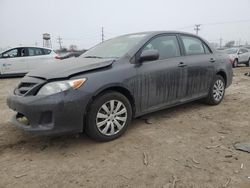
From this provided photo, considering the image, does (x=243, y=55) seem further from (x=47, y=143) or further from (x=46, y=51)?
(x=47, y=143)

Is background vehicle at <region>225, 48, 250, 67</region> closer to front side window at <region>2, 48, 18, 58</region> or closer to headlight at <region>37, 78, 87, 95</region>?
front side window at <region>2, 48, 18, 58</region>

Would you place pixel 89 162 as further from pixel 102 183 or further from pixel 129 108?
pixel 129 108

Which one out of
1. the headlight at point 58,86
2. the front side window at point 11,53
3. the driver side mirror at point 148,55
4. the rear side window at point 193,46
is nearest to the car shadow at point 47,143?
the headlight at point 58,86

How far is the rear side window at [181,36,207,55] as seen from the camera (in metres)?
4.53

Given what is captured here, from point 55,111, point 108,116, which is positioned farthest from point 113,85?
point 55,111

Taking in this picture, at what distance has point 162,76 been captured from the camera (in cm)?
391

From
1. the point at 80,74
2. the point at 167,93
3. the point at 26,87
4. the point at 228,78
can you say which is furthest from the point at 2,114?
the point at 228,78

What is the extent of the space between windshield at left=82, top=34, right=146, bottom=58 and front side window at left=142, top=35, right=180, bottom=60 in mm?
205

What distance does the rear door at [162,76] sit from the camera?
369 centimetres

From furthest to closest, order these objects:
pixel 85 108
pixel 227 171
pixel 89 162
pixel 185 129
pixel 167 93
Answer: pixel 167 93
pixel 185 129
pixel 85 108
pixel 89 162
pixel 227 171

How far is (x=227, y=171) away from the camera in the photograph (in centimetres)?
258

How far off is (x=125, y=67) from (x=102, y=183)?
165 cm

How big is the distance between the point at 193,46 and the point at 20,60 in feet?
28.2

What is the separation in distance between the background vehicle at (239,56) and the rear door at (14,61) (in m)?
12.5
